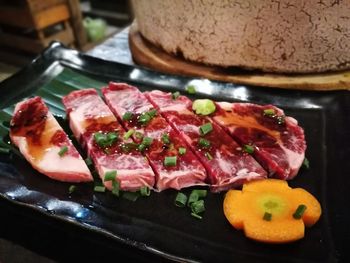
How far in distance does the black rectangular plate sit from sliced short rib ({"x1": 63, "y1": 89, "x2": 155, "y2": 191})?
13 centimetres

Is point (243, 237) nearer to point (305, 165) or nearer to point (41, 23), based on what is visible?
point (305, 165)

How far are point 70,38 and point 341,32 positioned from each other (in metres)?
5.17

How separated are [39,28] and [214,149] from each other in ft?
16.2

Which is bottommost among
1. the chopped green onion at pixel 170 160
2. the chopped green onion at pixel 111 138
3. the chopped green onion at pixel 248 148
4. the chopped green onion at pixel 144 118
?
the chopped green onion at pixel 248 148

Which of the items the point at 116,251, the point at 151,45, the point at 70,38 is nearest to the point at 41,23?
the point at 70,38

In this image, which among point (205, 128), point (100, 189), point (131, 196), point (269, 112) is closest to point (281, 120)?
point (269, 112)

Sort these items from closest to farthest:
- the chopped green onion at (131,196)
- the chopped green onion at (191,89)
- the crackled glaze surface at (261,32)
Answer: the chopped green onion at (131,196)
the crackled glaze surface at (261,32)
the chopped green onion at (191,89)

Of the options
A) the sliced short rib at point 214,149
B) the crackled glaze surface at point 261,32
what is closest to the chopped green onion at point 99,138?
the sliced short rib at point 214,149

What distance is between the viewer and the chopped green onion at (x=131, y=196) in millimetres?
2095

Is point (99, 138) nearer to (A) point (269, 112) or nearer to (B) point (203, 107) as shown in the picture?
(B) point (203, 107)

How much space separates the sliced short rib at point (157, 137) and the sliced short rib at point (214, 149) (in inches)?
2.0

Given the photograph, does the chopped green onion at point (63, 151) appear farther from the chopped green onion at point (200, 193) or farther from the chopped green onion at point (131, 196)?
the chopped green onion at point (200, 193)

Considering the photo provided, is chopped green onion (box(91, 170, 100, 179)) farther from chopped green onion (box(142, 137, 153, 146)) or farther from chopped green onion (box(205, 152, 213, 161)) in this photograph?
chopped green onion (box(205, 152, 213, 161))

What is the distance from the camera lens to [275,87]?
2.90 meters
